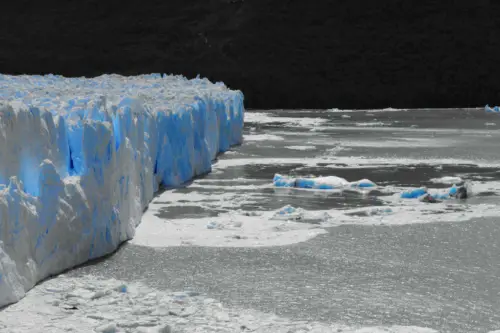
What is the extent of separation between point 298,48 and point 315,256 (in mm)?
29952

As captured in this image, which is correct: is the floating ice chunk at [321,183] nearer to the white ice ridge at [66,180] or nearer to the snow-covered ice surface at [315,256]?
the snow-covered ice surface at [315,256]

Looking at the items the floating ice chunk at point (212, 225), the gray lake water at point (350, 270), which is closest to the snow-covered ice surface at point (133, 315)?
the gray lake water at point (350, 270)

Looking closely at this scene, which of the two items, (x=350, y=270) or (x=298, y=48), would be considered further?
(x=298, y=48)

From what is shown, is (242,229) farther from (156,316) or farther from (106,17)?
(106,17)

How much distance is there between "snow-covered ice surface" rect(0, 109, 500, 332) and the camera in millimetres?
5180

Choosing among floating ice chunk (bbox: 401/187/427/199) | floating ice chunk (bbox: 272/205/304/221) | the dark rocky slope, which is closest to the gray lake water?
floating ice chunk (bbox: 401/187/427/199)

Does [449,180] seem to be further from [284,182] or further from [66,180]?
[66,180]

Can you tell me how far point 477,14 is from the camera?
36.8 meters

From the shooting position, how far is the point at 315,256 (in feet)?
22.3

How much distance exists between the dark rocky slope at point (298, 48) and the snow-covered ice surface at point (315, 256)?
2282 centimetres

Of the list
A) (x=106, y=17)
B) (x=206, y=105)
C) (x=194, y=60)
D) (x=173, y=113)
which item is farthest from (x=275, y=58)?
(x=173, y=113)

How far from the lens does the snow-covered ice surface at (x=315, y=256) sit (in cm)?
518

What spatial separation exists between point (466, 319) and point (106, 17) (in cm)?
3577

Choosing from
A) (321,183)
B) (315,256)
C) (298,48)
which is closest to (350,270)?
(315,256)
